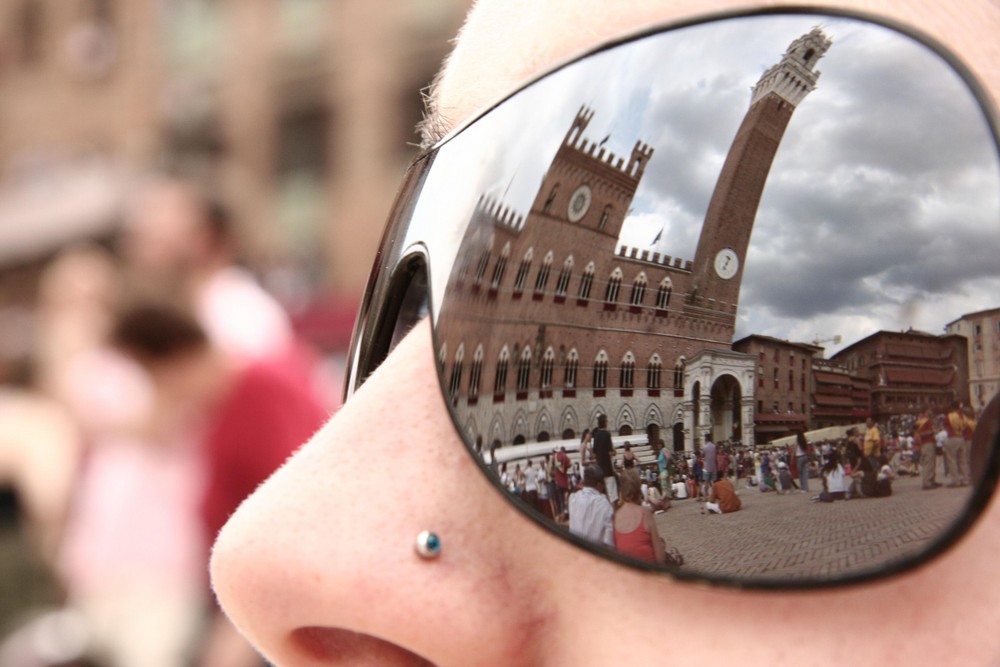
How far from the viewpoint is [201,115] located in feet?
51.8

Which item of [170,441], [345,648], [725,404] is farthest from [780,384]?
[170,441]

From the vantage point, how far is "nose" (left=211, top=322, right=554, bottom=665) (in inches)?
31.9

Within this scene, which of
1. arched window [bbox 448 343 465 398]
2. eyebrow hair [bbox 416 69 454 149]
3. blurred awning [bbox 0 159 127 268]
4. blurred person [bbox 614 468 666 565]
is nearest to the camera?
blurred person [bbox 614 468 666 565]

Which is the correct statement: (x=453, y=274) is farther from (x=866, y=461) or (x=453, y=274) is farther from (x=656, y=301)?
(x=866, y=461)

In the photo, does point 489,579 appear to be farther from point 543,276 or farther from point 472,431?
point 543,276

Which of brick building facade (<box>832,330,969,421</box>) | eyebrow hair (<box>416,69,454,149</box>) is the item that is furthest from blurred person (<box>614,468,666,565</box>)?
eyebrow hair (<box>416,69,454,149</box>)

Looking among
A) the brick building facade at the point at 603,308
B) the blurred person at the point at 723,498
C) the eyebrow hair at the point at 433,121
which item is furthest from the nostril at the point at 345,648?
the eyebrow hair at the point at 433,121

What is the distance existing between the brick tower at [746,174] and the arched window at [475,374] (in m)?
0.22

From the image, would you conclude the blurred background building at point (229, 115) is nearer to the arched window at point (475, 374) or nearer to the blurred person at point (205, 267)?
the blurred person at point (205, 267)

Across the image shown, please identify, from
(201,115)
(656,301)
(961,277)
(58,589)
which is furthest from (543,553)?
(201,115)

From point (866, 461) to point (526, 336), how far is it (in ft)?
1.03

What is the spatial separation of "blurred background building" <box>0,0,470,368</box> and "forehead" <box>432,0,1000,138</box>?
9310 millimetres

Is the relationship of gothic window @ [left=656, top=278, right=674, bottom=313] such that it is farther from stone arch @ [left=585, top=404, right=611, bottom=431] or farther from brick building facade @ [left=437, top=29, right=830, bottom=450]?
stone arch @ [left=585, top=404, right=611, bottom=431]

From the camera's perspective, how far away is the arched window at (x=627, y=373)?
0.81 m
